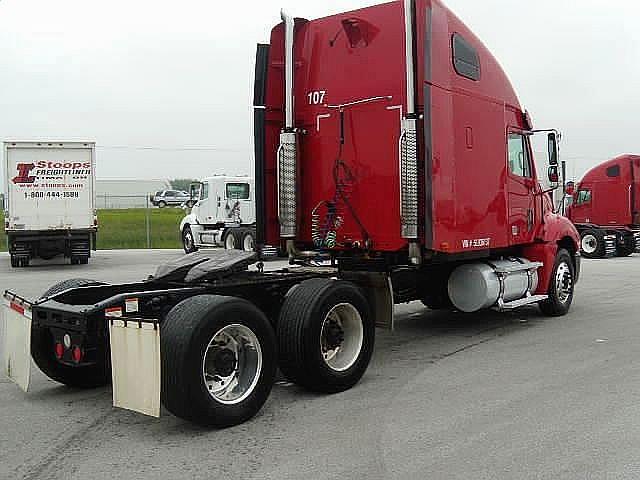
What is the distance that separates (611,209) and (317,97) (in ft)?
65.0

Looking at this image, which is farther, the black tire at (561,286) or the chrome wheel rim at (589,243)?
the chrome wheel rim at (589,243)

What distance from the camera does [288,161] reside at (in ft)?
28.9

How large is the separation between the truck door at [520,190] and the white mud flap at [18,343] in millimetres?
6030

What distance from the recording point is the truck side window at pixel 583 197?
2636 centimetres

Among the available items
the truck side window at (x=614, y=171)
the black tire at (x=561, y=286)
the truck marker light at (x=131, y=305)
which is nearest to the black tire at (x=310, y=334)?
the truck marker light at (x=131, y=305)

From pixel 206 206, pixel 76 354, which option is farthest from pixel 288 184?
pixel 206 206

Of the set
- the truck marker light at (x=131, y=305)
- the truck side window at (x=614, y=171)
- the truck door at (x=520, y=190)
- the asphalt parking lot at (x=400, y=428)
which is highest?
the truck side window at (x=614, y=171)

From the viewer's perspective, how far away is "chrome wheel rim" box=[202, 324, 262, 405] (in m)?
5.77

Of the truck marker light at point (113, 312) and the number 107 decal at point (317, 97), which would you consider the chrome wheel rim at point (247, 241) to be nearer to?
the number 107 decal at point (317, 97)

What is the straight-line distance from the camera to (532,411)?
597cm

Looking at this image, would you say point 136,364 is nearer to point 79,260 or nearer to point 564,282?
point 564,282

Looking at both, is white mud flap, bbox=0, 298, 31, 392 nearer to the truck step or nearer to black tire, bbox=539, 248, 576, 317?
the truck step

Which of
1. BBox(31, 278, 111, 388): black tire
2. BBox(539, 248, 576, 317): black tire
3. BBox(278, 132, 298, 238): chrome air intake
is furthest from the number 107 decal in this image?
BBox(539, 248, 576, 317): black tire

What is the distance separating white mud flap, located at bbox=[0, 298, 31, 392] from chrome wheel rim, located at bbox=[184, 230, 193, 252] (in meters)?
23.4
